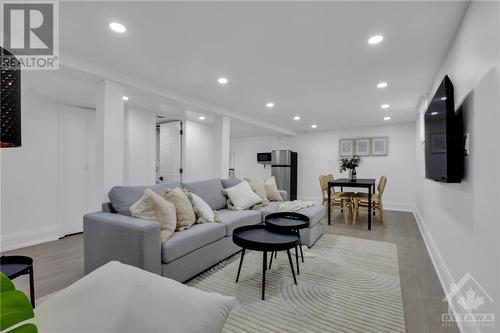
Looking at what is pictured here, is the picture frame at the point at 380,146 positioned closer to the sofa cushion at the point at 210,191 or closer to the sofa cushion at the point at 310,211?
the sofa cushion at the point at 310,211

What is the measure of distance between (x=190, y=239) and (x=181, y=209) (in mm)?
390

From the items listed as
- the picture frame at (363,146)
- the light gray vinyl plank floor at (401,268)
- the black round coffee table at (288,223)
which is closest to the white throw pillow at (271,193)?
the light gray vinyl plank floor at (401,268)

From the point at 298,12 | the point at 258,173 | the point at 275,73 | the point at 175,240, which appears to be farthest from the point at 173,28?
the point at 258,173

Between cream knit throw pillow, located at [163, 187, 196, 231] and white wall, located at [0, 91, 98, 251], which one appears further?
white wall, located at [0, 91, 98, 251]

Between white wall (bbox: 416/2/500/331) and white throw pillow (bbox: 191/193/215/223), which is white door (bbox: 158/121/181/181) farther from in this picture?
white wall (bbox: 416/2/500/331)

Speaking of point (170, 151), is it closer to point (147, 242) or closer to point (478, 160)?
point (147, 242)

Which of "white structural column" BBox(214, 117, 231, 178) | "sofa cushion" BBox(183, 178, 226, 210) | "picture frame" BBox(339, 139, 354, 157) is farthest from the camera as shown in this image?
"picture frame" BBox(339, 139, 354, 157)

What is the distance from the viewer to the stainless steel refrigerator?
24.3 feet

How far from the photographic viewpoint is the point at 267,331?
1.60m

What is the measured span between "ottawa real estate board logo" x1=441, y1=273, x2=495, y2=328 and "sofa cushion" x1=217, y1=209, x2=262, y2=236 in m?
2.02

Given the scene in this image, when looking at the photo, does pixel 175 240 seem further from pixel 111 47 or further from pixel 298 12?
pixel 298 12

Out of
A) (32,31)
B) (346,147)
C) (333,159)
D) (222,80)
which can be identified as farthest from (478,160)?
(333,159)

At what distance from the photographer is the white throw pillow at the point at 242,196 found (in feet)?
11.8

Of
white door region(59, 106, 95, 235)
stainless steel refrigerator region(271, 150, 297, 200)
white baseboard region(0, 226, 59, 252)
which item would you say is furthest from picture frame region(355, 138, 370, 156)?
white baseboard region(0, 226, 59, 252)
